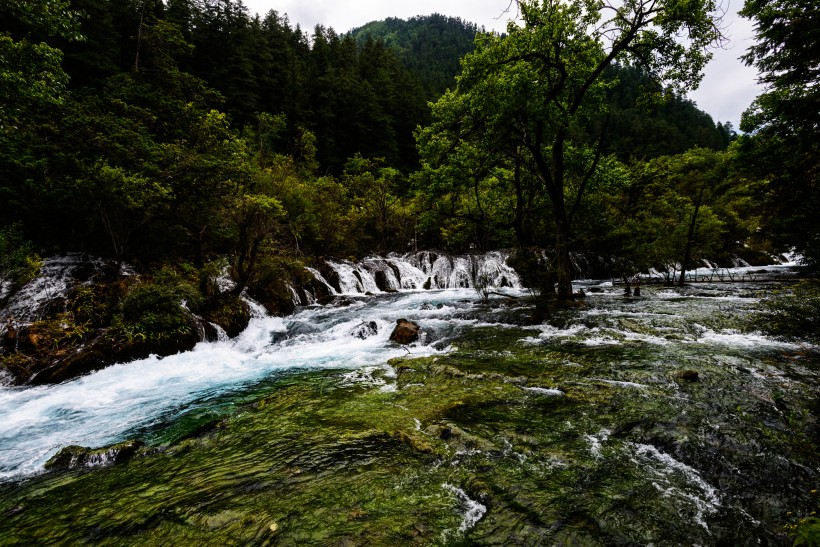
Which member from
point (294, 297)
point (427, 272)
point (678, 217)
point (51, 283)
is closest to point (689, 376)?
point (294, 297)

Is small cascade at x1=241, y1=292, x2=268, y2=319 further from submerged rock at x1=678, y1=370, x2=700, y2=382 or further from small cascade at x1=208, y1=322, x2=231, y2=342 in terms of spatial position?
submerged rock at x1=678, y1=370, x2=700, y2=382

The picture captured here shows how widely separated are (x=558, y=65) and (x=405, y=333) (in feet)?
35.0

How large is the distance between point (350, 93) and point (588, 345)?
5310 centimetres

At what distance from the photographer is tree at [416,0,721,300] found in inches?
429

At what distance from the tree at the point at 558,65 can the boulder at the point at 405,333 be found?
665 centimetres

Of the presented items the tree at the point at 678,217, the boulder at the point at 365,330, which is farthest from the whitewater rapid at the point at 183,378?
the tree at the point at 678,217

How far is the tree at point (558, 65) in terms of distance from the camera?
10.9m

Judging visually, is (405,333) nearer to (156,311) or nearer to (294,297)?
(156,311)

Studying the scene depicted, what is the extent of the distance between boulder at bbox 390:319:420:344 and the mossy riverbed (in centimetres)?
377

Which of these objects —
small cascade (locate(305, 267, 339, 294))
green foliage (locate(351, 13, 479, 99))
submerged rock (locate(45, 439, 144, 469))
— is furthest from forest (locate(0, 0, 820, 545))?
green foliage (locate(351, 13, 479, 99))

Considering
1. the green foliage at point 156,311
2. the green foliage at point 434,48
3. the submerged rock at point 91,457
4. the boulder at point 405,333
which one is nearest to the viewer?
the submerged rock at point 91,457

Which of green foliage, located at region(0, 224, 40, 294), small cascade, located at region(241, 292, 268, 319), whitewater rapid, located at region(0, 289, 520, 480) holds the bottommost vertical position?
whitewater rapid, located at region(0, 289, 520, 480)

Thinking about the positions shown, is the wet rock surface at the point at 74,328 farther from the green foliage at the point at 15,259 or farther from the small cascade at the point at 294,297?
the small cascade at the point at 294,297

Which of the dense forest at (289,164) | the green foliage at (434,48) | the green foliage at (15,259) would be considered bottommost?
the green foliage at (15,259)
